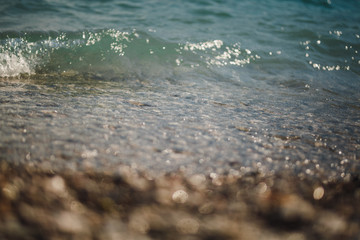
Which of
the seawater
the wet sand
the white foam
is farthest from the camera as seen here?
the white foam

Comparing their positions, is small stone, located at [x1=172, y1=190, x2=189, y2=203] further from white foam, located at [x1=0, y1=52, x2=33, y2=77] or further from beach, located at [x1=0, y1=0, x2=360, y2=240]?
white foam, located at [x1=0, y1=52, x2=33, y2=77]

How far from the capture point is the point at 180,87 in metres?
3.28

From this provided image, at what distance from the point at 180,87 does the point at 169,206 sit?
2329mm

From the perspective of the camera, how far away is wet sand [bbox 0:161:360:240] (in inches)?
39.8

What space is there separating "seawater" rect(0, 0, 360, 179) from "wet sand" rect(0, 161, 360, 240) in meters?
0.09

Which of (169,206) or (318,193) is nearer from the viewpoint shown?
(169,206)

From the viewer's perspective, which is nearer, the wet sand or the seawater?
the wet sand

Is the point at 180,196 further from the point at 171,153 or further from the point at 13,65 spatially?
the point at 13,65

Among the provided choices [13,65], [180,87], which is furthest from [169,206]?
[13,65]

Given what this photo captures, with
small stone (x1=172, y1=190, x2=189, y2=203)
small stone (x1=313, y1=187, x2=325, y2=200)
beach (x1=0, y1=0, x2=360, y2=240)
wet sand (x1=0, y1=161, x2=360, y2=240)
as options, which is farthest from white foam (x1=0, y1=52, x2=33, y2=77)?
small stone (x1=313, y1=187, x2=325, y2=200)

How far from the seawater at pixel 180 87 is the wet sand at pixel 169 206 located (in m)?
0.09

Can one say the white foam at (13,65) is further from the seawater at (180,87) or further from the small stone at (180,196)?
the small stone at (180,196)

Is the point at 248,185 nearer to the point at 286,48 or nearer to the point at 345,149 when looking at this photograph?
the point at 345,149

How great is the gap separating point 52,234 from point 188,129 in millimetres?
1074
